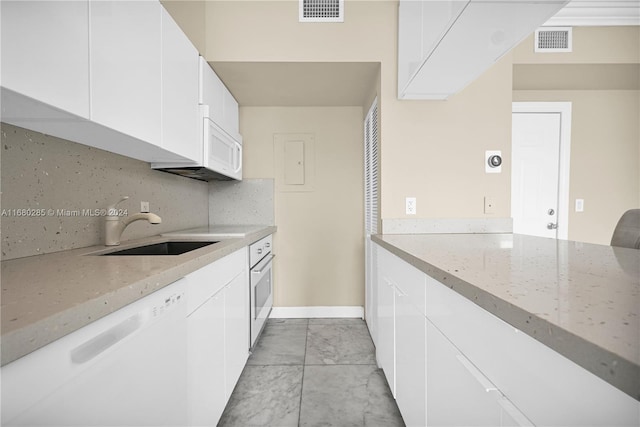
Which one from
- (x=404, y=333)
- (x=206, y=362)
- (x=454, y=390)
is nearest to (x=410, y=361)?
(x=404, y=333)

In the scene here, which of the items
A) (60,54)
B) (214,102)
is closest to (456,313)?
(60,54)

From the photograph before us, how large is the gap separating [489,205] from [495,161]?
1.01ft

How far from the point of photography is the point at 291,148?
3.09 m

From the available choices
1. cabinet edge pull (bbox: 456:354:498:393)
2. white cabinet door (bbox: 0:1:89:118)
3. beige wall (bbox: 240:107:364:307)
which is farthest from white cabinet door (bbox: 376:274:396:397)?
white cabinet door (bbox: 0:1:89:118)

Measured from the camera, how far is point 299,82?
2471 millimetres

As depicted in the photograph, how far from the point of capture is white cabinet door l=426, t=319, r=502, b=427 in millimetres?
679

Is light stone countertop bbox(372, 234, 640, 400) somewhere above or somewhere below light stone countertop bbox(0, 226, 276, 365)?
above

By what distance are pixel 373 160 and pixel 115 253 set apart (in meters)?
1.86

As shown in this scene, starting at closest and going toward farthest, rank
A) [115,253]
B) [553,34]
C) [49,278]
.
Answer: [49,278]
[115,253]
[553,34]

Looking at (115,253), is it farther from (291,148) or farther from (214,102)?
(291,148)

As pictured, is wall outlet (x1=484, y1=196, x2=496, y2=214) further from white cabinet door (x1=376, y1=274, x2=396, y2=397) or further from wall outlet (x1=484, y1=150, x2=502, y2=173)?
white cabinet door (x1=376, y1=274, x2=396, y2=397)

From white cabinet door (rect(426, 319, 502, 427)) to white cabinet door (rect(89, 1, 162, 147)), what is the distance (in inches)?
52.6

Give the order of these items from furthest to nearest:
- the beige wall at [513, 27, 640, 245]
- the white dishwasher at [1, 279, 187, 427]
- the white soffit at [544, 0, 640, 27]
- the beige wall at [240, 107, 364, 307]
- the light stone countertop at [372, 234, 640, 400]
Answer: the beige wall at [240, 107, 364, 307], the beige wall at [513, 27, 640, 245], the white soffit at [544, 0, 640, 27], the white dishwasher at [1, 279, 187, 427], the light stone countertop at [372, 234, 640, 400]

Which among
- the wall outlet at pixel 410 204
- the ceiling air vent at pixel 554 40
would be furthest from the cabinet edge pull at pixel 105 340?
the ceiling air vent at pixel 554 40
